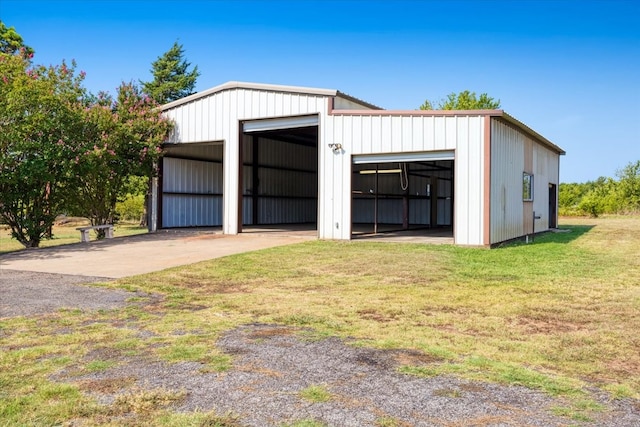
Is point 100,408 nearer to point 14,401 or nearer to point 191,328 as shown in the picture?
point 14,401

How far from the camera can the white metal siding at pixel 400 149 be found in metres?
13.7

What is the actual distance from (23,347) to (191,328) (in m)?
1.57

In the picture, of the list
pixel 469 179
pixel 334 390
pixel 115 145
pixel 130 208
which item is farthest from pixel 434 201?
pixel 130 208

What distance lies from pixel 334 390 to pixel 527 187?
53.4 feet

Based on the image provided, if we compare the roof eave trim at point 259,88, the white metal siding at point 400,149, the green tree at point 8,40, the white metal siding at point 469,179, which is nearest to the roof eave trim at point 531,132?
the white metal siding at point 469,179

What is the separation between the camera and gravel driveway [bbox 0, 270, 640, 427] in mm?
3295

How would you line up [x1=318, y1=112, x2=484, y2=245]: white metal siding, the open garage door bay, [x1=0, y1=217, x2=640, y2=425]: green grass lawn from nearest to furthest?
1. [x1=0, y1=217, x2=640, y2=425]: green grass lawn
2. [x1=318, y1=112, x2=484, y2=245]: white metal siding
3. the open garage door bay

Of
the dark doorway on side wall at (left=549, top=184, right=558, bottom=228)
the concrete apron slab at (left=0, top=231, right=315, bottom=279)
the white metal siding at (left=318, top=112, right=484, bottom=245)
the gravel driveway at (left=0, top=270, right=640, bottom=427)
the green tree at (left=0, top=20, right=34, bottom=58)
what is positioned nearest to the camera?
the gravel driveway at (left=0, top=270, right=640, bottom=427)

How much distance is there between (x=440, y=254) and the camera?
40.4 feet

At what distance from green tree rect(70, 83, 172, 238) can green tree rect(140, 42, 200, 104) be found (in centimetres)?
2066

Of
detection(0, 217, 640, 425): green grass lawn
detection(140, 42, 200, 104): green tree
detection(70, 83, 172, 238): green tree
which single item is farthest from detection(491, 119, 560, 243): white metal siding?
detection(140, 42, 200, 104): green tree

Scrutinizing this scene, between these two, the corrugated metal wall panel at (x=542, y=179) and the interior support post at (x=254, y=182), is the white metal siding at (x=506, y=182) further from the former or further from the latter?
the interior support post at (x=254, y=182)

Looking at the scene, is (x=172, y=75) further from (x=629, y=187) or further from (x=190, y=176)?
(x=629, y=187)

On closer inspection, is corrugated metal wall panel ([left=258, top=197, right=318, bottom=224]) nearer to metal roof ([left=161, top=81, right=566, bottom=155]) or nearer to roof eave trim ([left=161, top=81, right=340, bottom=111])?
roof eave trim ([left=161, top=81, right=340, bottom=111])
